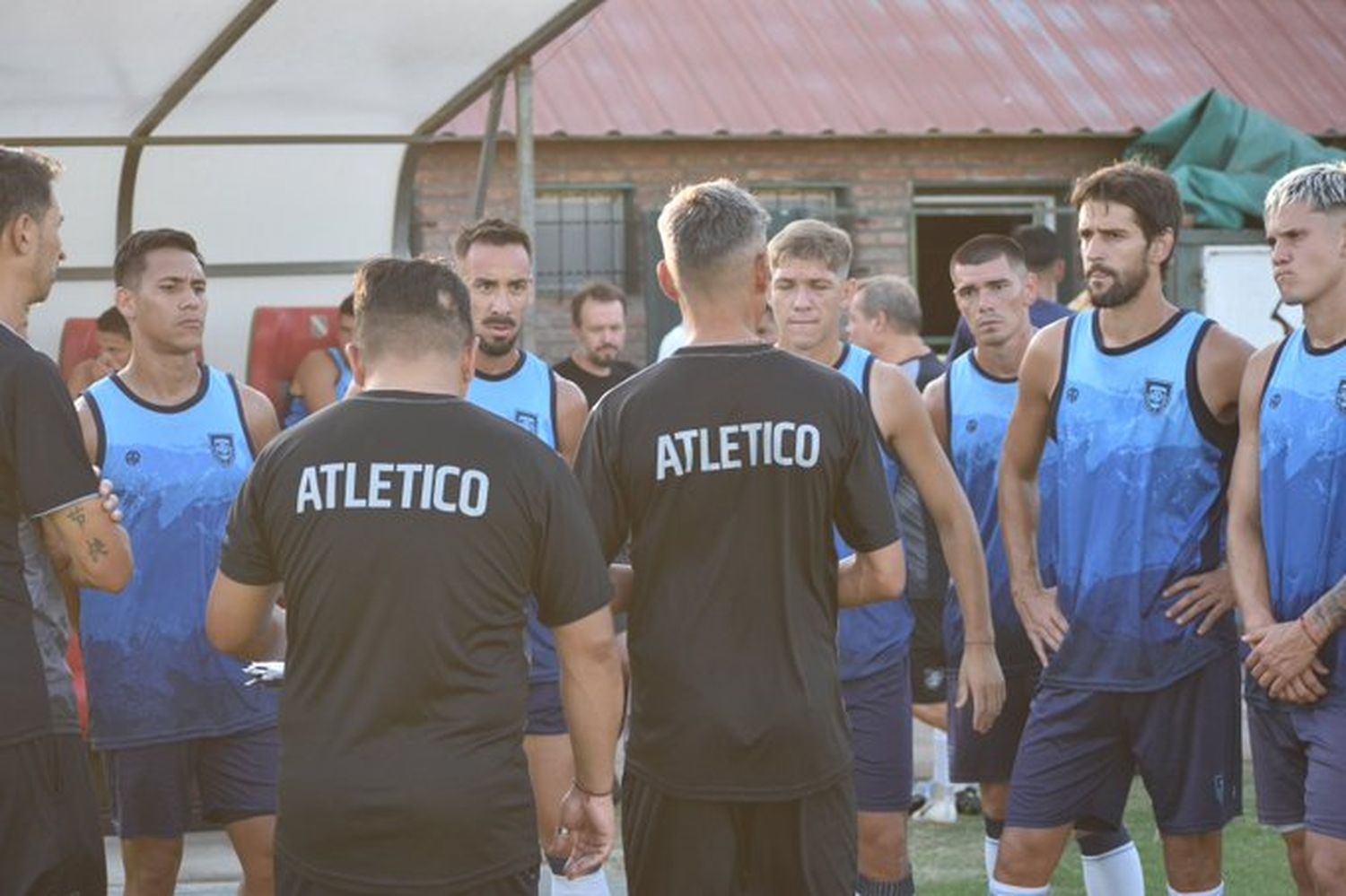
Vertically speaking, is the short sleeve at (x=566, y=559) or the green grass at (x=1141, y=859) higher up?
the short sleeve at (x=566, y=559)

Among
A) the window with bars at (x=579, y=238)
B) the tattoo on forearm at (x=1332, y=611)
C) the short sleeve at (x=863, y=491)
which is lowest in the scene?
the tattoo on forearm at (x=1332, y=611)

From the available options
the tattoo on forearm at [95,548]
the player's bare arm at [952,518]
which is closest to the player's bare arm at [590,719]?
the tattoo on forearm at [95,548]

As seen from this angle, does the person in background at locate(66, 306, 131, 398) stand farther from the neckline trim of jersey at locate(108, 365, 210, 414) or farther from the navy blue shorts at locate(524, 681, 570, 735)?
the navy blue shorts at locate(524, 681, 570, 735)

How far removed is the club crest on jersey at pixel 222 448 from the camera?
6.82 metres

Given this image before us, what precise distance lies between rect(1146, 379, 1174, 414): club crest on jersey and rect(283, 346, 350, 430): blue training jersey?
5.05 m

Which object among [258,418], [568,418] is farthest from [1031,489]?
[258,418]

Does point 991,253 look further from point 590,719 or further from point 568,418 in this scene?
point 590,719

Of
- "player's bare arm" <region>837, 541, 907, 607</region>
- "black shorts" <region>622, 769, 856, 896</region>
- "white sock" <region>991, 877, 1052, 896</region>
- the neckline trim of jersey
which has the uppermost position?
the neckline trim of jersey

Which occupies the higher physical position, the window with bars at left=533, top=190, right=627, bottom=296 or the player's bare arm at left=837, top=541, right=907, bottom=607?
the window with bars at left=533, top=190, right=627, bottom=296

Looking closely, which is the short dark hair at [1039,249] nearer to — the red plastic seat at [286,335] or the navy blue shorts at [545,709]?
the red plastic seat at [286,335]

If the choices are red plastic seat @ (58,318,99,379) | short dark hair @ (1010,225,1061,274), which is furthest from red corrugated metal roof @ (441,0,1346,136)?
short dark hair @ (1010,225,1061,274)

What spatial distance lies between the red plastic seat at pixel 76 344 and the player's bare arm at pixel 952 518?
18.2 ft

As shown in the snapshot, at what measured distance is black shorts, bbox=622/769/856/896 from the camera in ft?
17.2

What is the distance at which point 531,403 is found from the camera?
7.18 m
